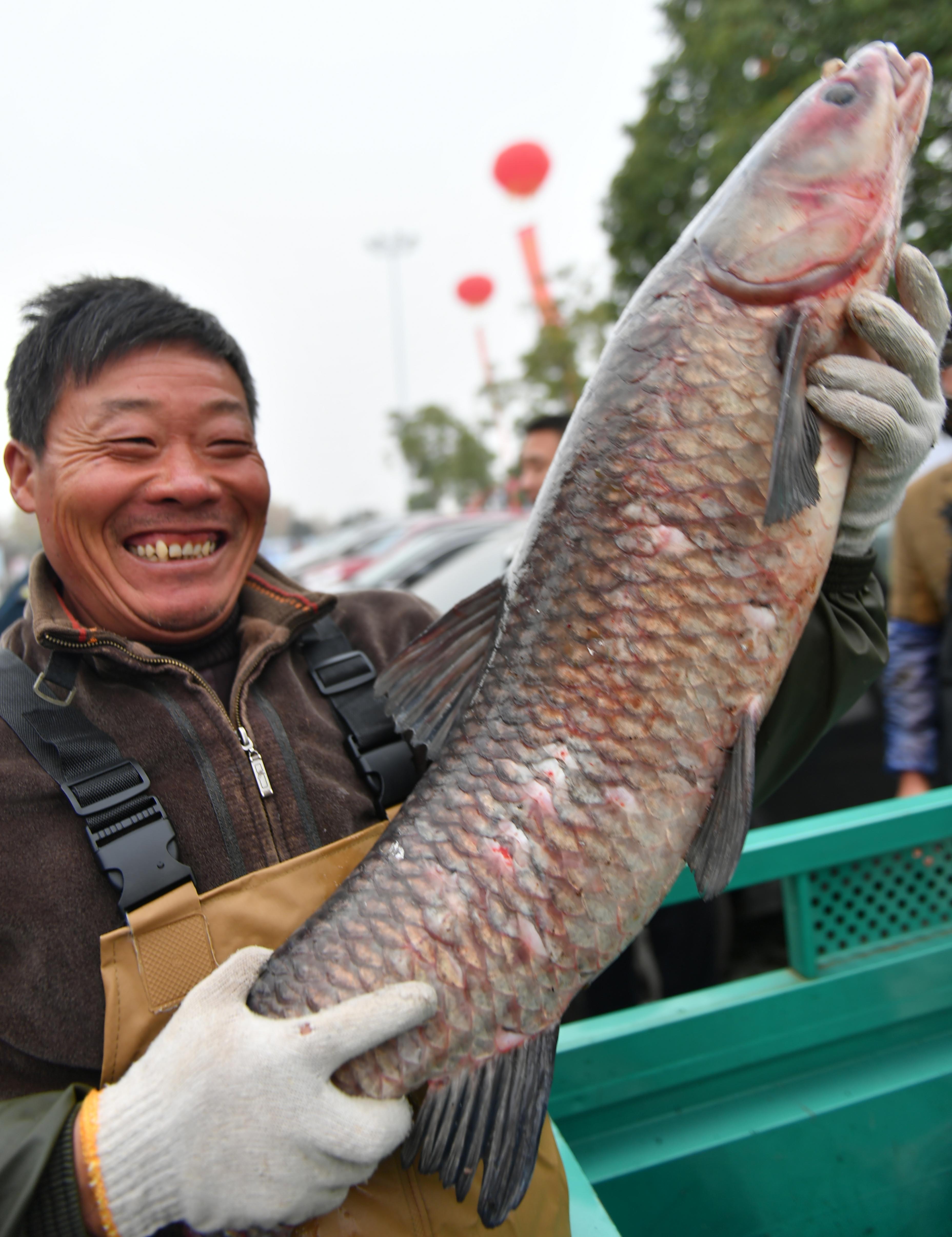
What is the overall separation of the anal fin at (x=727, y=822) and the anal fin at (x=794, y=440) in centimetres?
34

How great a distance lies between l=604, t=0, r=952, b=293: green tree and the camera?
341 inches

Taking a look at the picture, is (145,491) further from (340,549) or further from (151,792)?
(340,549)

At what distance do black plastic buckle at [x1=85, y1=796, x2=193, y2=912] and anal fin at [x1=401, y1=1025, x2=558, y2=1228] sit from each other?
54cm

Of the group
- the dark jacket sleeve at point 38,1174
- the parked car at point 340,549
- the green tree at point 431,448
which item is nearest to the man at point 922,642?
the dark jacket sleeve at point 38,1174

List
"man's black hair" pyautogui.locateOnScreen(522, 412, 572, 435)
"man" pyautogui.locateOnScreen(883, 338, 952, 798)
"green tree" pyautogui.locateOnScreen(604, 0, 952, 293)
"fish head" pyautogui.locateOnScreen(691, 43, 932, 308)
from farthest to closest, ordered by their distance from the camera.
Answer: "green tree" pyautogui.locateOnScreen(604, 0, 952, 293), "man's black hair" pyautogui.locateOnScreen(522, 412, 572, 435), "man" pyautogui.locateOnScreen(883, 338, 952, 798), "fish head" pyautogui.locateOnScreen(691, 43, 932, 308)

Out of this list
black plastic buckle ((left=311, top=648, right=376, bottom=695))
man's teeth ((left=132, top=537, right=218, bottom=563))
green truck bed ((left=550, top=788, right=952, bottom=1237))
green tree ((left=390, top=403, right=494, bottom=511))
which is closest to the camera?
man's teeth ((left=132, top=537, right=218, bottom=563))

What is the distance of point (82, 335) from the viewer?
152 centimetres

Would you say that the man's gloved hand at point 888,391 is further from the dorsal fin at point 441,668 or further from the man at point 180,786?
the dorsal fin at point 441,668

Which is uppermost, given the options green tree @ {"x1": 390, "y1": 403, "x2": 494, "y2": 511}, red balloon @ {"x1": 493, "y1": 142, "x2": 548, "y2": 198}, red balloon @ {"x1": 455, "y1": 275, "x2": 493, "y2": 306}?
red balloon @ {"x1": 493, "y1": 142, "x2": 548, "y2": 198}

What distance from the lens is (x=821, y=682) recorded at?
1.46m

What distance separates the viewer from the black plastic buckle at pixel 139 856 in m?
1.27

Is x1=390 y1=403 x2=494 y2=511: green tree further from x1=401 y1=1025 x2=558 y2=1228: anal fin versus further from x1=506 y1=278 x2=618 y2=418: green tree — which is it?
x1=401 y1=1025 x2=558 y2=1228: anal fin

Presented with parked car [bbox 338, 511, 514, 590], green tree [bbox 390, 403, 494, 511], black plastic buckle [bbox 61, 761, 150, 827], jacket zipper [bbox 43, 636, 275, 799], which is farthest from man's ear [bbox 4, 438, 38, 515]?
green tree [bbox 390, 403, 494, 511]

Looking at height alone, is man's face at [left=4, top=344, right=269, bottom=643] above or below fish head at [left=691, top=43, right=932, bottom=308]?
below
